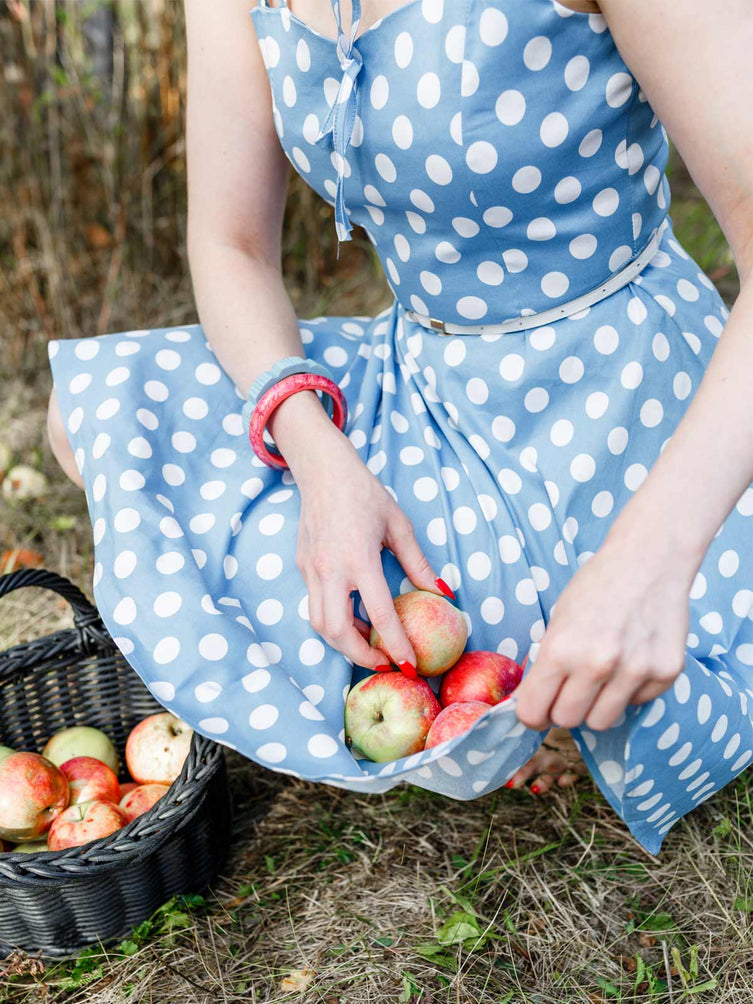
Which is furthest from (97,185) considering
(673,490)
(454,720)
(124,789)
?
(673,490)

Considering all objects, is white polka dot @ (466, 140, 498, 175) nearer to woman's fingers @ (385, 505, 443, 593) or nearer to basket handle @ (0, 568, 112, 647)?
woman's fingers @ (385, 505, 443, 593)

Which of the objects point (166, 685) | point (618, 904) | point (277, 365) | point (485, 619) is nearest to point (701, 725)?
point (485, 619)

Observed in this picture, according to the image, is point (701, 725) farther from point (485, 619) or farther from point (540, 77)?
point (540, 77)

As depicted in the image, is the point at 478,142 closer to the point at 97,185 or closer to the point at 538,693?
the point at 538,693

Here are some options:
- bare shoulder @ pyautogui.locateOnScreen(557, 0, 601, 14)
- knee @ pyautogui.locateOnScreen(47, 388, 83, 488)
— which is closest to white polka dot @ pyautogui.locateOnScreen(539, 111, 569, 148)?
bare shoulder @ pyautogui.locateOnScreen(557, 0, 601, 14)

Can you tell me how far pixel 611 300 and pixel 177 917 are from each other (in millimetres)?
1086

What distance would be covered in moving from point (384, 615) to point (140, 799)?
1.90 feet

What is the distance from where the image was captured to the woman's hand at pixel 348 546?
116cm

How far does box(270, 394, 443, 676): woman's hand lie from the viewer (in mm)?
1159

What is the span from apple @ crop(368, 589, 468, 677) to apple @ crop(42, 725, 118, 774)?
615 millimetres

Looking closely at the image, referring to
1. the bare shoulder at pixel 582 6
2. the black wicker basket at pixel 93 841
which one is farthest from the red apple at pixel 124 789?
the bare shoulder at pixel 582 6

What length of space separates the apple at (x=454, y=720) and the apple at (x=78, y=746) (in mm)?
674

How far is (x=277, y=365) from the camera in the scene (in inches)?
53.8

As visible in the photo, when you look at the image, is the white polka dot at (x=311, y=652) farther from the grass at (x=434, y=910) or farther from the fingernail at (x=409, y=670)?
the grass at (x=434, y=910)
